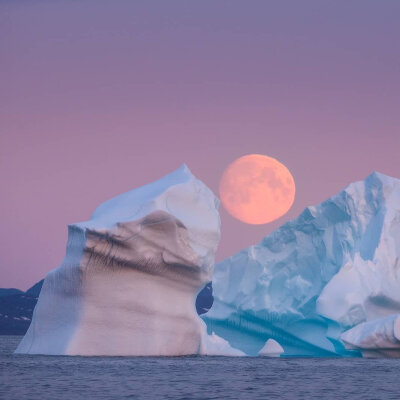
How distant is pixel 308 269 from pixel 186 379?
41.9 feet

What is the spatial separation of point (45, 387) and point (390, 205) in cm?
1553

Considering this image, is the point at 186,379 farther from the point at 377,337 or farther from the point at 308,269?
the point at 308,269

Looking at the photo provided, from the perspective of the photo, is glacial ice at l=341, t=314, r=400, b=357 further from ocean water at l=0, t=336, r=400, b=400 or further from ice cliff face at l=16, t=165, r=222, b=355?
ice cliff face at l=16, t=165, r=222, b=355

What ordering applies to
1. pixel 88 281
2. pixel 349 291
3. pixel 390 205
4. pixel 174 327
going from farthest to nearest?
pixel 390 205, pixel 349 291, pixel 174 327, pixel 88 281

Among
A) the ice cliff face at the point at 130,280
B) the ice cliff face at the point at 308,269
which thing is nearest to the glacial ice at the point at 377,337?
the ice cliff face at the point at 308,269

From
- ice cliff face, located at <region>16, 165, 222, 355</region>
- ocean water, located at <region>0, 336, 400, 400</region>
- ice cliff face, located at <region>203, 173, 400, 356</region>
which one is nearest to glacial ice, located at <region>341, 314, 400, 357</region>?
ocean water, located at <region>0, 336, 400, 400</region>

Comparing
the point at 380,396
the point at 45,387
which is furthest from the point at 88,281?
the point at 380,396

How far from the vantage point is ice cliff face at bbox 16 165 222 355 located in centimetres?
1758

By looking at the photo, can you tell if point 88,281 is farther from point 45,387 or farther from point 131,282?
point 45,387

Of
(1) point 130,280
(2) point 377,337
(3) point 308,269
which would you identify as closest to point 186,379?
(1) point 130,280

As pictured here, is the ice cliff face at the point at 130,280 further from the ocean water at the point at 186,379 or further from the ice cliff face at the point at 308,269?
the ice cliff face at the point at 308,269

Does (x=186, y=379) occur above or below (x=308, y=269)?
below

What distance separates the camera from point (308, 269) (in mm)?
26234

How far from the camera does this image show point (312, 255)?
26125mm
